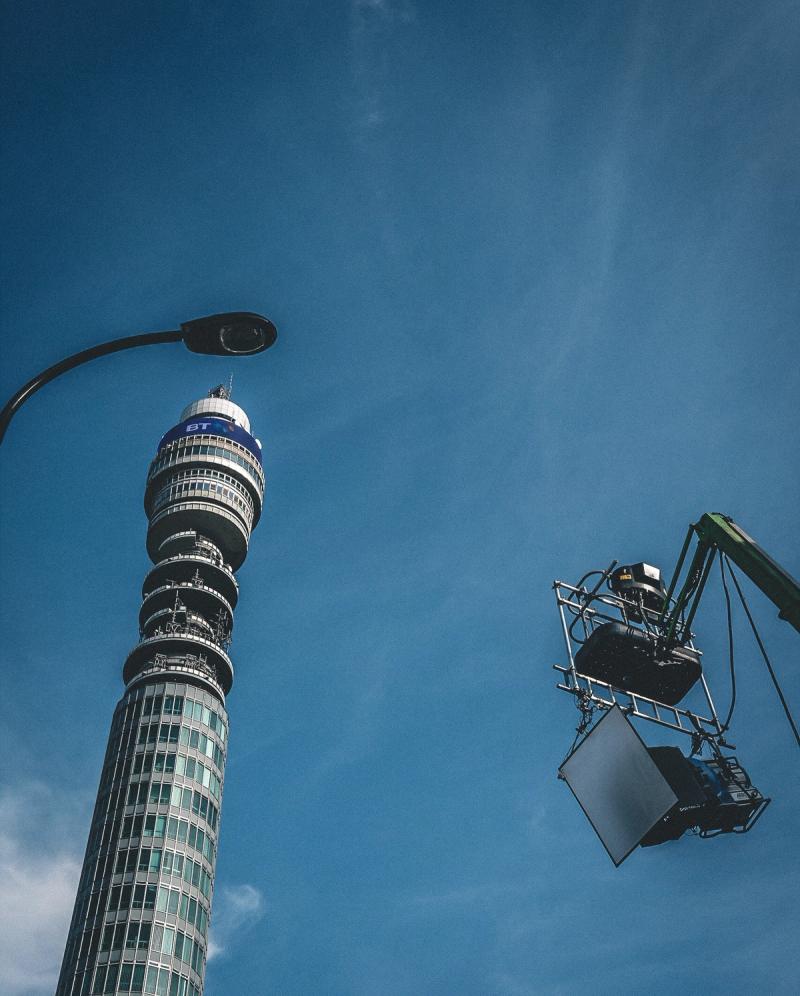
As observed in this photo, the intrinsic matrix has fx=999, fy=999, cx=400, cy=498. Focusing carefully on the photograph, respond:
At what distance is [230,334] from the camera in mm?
16484

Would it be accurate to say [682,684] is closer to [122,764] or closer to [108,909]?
[108,909]

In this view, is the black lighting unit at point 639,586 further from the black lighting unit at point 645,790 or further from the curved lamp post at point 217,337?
the curved lamp post at point 217,337

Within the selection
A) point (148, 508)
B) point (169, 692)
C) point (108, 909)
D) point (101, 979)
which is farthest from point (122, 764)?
point (148, 508)

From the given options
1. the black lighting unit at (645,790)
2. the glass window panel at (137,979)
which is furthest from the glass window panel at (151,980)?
the black lighting unit at (645,790)

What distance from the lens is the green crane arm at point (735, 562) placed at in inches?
944

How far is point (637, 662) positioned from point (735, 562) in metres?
4.64

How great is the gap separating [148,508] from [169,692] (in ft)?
116

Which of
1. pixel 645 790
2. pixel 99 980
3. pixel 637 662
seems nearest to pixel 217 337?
pixel 645 790

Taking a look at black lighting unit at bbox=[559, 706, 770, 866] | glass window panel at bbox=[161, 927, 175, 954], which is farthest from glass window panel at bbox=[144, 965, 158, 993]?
black lighting unit at bbox=[559, 706, 770, 866]

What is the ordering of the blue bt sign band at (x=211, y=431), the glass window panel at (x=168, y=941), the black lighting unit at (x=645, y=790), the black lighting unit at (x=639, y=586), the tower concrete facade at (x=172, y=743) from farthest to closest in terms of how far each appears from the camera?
the blue bt sign band at (x=211, y=431)
the tower concrete facade at (x=172, y=743)
the glass window panel at (x=168, y=941)
the black lighting unit at (x=639, y=586)
the black lighting unit at (x=645, y=790)

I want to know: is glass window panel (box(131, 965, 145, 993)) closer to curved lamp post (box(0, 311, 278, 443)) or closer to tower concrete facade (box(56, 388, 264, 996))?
tower concrete facade (box(56, 388, 264, 996))

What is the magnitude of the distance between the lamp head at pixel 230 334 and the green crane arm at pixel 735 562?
565 inches

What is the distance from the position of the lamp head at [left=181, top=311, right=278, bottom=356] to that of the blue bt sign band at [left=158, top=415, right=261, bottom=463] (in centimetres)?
Answer: 12469

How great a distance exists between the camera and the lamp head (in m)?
16.2
